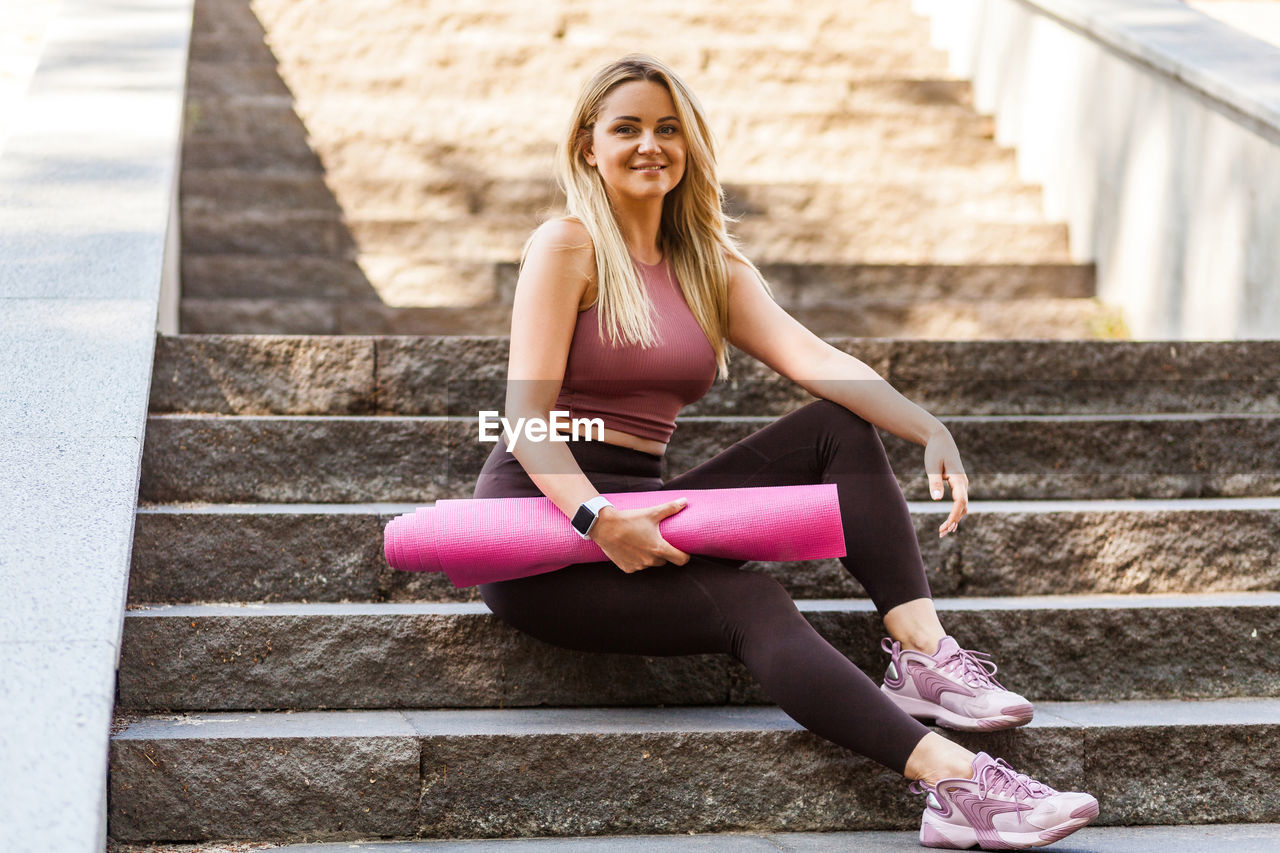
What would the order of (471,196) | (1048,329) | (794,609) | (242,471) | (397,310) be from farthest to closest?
(471,196)
(1048,329)
(397,310)
(242,471)
(794,609)

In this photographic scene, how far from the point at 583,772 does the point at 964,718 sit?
2.36 feet

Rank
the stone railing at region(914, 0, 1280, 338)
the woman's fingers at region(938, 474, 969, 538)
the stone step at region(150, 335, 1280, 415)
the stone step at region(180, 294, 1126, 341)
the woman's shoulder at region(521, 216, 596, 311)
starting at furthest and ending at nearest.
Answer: the stone step at region(180, 294, 1126, 341)
the stone railing at region(914, 0, 1280, 338)
the stone step at region(150, 335, 1280, 415)
the woman's shoulder at region(521, 216, 596, 311)
the woman's fingers at region(938, 474, 969, 538)

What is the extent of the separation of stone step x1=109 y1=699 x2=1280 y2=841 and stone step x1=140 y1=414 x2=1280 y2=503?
661 mm

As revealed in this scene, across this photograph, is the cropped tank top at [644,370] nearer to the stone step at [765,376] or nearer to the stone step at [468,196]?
the stone step at [765,376]

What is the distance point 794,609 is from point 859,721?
0.81ft

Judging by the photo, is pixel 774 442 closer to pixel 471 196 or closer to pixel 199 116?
pixel 471 196

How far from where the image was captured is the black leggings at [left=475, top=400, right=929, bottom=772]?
2.24m

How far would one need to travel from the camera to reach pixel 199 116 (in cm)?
525

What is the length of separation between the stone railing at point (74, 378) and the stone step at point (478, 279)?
394 mm

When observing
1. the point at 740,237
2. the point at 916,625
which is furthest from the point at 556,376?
the point at 740,237

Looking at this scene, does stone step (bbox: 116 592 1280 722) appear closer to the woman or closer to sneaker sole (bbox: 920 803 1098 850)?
the woman

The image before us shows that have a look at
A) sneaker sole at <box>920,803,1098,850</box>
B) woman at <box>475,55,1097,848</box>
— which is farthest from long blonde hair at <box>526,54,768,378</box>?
sneaker sole at <box>920,803,1098,850</box>

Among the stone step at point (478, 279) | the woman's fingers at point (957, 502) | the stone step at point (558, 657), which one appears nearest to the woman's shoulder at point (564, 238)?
the stone step at point (558, 657)

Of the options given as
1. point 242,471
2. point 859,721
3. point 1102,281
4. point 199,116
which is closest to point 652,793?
point 859,721
